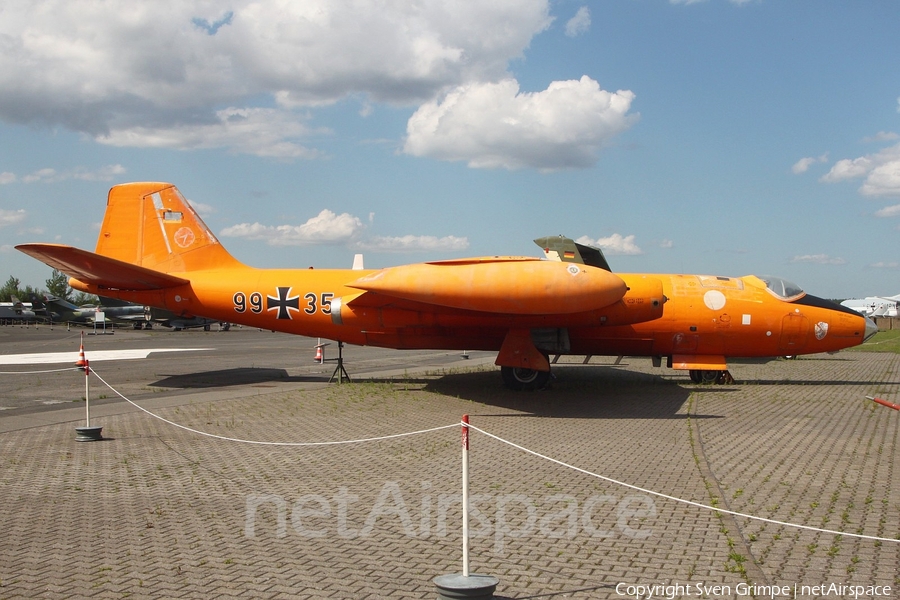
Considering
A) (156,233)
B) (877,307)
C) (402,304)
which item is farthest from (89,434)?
(877,307)

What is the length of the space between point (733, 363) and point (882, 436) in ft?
49.2

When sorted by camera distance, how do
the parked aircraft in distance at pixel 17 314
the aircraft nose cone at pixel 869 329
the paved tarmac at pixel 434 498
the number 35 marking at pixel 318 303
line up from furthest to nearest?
the parked aircraft in distance at pixel 17 314, the aircraft nose cone at pixel 869 329, the number 35 marking at pixel 318 303, the paved tarmac at pixel 434 498

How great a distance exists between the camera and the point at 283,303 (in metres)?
15.9

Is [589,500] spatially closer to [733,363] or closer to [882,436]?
[882,436]

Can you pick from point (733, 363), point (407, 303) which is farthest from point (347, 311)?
point (733, 363)

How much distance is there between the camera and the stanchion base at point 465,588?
424 centimetres

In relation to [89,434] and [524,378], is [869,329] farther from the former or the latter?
Result: [89,434]

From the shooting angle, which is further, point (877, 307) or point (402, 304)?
point (877, 307)

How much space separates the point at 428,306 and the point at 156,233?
782cm

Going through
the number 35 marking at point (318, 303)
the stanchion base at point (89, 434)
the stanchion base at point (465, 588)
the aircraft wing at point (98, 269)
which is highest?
the aircraft wing at point (98, 269)

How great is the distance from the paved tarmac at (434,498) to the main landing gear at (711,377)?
291cm

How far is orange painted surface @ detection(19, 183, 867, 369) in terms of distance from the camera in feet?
46.4

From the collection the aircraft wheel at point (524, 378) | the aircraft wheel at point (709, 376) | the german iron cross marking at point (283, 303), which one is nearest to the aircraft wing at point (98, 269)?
the german iron cross marking at point (283, 303)

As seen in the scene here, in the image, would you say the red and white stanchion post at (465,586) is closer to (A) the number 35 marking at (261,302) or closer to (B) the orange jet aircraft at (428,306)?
(B) the orange jet aircraft at (428,306)
